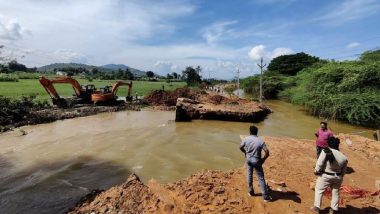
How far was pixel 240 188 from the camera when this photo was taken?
8133mm

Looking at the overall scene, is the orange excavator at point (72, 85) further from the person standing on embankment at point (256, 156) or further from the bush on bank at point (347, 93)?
the person standing on embankment at point (256, 156)

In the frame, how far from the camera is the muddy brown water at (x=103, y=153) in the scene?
995cm

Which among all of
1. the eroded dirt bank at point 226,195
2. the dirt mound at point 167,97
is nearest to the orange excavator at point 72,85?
the dirt mound at point 167,97

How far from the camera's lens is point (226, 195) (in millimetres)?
7672

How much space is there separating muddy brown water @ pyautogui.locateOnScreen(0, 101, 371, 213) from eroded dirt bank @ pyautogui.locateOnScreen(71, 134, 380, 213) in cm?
181

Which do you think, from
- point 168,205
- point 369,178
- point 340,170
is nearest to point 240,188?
point 168,205

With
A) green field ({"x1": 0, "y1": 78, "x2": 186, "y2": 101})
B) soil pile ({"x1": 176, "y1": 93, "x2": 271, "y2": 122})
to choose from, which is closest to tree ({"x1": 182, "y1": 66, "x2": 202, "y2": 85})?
green field ({"x1": 0, "y1": 78, "x2": 186, "y2": 101})

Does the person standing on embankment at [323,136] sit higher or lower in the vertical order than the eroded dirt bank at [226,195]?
A: higher

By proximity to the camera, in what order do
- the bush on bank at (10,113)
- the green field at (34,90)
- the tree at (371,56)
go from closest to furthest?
the bush on bank at (10,113)
the tree at (371,56)
the green field at (34,90)

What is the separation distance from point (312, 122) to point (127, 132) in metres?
14.3

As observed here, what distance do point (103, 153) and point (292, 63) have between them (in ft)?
206

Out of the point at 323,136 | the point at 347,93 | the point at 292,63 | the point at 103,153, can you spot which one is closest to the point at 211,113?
the point at 347,93

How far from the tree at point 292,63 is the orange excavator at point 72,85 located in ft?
162

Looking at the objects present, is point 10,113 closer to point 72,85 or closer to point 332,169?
point 72,85
